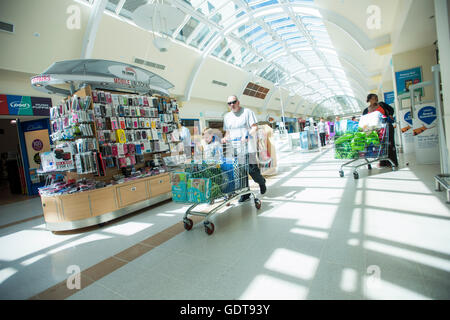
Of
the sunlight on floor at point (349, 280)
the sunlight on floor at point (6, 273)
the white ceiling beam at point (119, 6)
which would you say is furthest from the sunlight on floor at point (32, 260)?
the white ceiling beam at point (119, 6)

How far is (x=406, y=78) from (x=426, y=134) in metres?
2.02

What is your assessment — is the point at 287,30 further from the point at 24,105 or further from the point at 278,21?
the point at 24,105

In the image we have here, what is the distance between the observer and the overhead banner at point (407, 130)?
Result: 6.19 m

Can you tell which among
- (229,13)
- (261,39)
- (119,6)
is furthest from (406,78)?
(261,39)

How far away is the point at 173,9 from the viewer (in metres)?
4.80

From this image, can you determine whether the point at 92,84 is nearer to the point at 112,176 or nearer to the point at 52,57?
the point at 112,176

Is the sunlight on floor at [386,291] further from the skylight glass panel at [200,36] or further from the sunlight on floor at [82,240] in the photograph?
the skylight glass panel at [200,36]

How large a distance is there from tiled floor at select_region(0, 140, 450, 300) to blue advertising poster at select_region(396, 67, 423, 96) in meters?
3.50

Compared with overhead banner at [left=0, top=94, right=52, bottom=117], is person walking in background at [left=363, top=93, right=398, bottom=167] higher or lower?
lower

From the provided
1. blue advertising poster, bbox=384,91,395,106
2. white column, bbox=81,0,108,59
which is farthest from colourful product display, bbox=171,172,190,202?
blue advertising poster, bbox=384,91,395,106

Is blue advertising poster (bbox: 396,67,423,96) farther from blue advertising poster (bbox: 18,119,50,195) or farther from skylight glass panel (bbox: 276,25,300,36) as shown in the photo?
blue advertising poster (bbox: 18,119,50,195)

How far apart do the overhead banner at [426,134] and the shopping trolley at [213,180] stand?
14.3 ft

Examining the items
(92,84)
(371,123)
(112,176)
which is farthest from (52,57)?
(371,123)

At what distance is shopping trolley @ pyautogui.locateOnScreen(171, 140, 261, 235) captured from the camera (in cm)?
280
